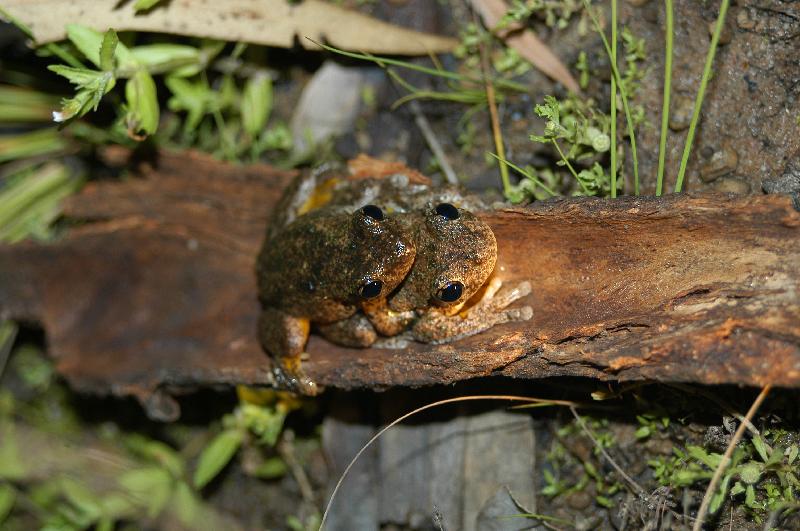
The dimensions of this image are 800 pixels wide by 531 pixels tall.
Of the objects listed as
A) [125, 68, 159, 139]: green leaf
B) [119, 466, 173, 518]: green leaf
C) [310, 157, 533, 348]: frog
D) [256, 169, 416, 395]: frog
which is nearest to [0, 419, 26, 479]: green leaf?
[119, 466, 173, 518]: green leaf

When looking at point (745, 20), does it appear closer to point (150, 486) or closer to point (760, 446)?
point (760, 446)

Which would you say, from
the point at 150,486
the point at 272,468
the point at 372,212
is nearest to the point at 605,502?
the point at 372,212

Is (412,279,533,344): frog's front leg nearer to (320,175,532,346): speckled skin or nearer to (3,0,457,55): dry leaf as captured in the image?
Result: (320,175,532,346): speckled skin

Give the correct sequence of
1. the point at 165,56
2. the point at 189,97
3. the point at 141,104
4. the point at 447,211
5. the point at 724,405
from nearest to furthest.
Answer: the point at 724,405 < the point at 447,211 < the point at 141,104 < the point at 165,56 < the point at 189,97

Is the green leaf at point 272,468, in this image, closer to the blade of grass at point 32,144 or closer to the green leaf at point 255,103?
the green leaf at point 255,103

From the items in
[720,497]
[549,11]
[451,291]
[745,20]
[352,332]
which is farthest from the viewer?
[549,11]
